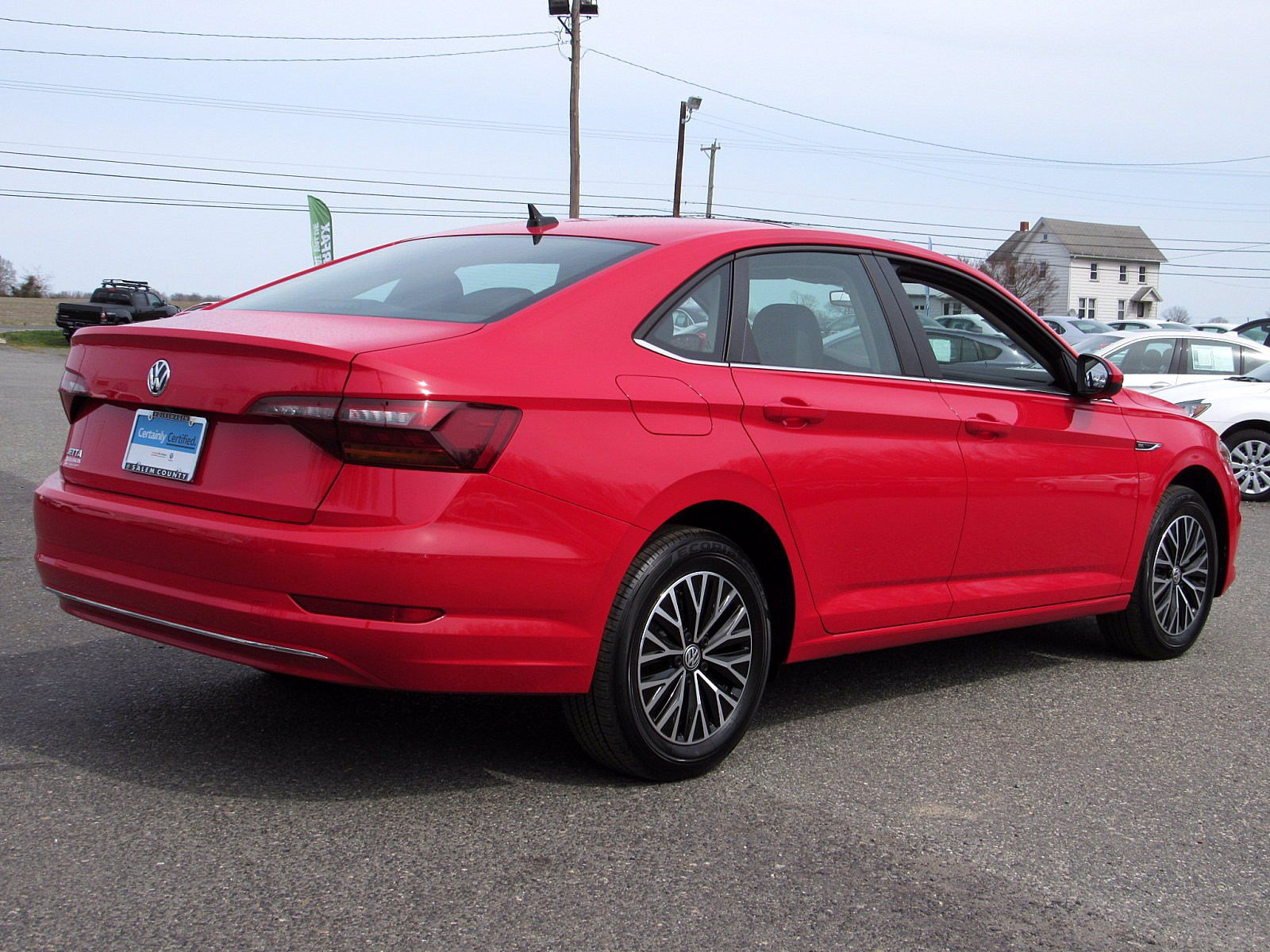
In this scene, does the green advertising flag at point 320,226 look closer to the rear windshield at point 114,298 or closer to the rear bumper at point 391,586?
the rear windshield at point 114,298

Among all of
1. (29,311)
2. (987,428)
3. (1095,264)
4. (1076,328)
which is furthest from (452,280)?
(1095,264)

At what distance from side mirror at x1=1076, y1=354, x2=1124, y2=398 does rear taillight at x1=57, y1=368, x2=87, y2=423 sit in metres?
3.68

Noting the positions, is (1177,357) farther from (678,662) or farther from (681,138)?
(681,138)

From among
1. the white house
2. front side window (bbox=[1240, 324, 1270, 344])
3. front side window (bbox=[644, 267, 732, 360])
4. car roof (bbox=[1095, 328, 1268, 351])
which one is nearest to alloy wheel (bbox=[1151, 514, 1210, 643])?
front side window (bbox=[644, 267, 732, 360])

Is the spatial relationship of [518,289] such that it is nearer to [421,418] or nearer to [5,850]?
[421,418]

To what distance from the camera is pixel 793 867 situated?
10.8 feet

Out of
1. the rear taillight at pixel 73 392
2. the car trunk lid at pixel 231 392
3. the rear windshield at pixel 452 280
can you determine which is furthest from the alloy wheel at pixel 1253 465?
the rear taillight at pixel 73 392

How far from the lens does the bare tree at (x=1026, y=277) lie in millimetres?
82062

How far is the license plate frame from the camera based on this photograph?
352 centimetres

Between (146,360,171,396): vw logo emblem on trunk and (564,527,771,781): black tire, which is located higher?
(146,360,171,396): vw logo emblem on trunk

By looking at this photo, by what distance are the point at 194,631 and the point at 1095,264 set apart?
9565cm

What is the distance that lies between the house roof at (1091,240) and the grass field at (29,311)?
60.2 meters

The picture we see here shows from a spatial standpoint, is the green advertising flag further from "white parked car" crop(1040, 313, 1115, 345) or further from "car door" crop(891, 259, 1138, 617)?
"car door" crop(891, 259, 1138, 617)

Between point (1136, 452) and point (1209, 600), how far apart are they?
1.02 metres
